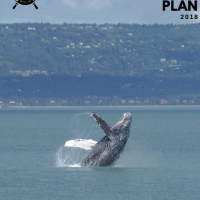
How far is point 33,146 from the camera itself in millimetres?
85000

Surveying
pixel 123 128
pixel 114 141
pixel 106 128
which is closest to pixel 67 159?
pixel 114 141

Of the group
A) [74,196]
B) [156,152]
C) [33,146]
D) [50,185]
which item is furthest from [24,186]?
[33,146]

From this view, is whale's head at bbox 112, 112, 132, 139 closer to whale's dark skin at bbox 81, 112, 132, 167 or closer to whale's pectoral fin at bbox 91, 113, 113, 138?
whale's dark skin at bbox 81, 112, 132, 167

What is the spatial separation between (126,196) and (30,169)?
1412 centimetres

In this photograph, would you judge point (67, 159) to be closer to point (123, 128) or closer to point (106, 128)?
point (123, 128)

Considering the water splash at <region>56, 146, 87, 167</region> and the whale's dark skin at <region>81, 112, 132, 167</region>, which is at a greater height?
the whale's dark skin at <region>81, 112, 132, 167</region>

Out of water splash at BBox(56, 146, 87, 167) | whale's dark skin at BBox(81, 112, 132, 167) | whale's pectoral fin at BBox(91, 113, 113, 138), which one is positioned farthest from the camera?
water splash at BBox(56, 146, 87, 167)

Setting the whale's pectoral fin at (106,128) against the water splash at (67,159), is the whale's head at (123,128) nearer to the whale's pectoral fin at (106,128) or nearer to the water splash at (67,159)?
the whale's pectoral fin at (106,128)

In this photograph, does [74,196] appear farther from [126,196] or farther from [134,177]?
[134,177]

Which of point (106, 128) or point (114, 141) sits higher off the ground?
point (106, 128)

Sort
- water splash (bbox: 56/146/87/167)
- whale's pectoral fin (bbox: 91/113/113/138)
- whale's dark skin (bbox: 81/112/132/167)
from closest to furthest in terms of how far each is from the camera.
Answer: whale's pectoral fin (bbox: 91/113/113/138) < whale's dark skin (bbox: 81/112/132/167) < water splash (bbox: 56/146/87/167)

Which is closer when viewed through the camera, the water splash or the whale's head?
the whale's head

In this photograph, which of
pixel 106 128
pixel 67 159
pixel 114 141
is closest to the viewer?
pixel 106 128

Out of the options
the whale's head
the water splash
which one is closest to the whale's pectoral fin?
the whale's head
